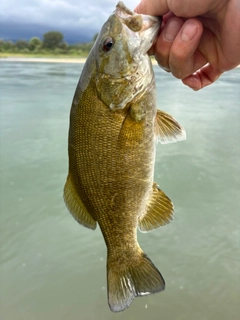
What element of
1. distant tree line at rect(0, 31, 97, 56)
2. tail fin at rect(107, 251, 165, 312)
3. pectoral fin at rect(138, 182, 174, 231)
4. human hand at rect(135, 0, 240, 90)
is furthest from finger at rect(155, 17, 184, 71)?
distant tree line at rect(0, 31, 97, 56)

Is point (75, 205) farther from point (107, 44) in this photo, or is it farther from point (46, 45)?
point (46, 45)

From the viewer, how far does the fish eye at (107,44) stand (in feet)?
5.10

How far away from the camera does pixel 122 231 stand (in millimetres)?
1787

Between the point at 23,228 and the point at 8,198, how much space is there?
2.62ft

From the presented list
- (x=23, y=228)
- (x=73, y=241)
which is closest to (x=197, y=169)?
(x=73, y=241)

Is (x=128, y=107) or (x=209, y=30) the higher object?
(x=209, y=30)

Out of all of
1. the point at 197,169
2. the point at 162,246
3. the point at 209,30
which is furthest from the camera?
the point at 197,169

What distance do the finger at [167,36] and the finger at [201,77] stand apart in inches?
19.0

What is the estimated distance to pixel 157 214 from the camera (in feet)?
5.94

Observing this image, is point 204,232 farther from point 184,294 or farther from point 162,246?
point 184,294

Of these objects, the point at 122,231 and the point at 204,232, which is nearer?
the point at 122,231

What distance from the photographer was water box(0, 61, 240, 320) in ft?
10.8

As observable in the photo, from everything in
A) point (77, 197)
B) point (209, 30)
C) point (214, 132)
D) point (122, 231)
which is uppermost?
point (209, 30)

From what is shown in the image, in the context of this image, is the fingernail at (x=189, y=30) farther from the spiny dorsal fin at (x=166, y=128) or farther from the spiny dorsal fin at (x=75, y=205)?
the spiny dorsal fin at (x=75, y=205)
